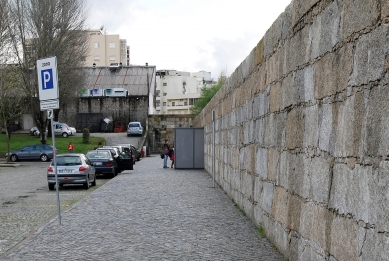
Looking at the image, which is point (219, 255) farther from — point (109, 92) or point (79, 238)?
point (109, 92)

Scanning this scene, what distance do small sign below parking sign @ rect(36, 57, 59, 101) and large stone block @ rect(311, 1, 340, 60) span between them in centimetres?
680

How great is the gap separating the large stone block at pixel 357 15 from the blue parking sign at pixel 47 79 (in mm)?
7838

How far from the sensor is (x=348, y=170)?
4520 millimetres

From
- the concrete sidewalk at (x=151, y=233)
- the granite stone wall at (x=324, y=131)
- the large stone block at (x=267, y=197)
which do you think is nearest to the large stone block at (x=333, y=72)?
the granite stone wall at (x=324, y=131)

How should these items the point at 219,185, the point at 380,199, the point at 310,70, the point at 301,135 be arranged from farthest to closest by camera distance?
the point at 219,185, the point at 301,135, the point at 310,70, the point at 380,199

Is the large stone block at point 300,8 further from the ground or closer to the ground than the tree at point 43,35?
closer to the ground

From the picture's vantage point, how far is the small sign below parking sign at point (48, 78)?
11.4 m

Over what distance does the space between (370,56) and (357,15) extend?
0.45m

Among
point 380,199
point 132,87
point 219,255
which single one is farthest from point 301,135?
point 132,87

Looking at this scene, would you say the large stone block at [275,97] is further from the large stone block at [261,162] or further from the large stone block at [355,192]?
the large stone block at [355,192]

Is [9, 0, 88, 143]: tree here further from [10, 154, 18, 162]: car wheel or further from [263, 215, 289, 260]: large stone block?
[263, 215, 289, 260]: large stone block

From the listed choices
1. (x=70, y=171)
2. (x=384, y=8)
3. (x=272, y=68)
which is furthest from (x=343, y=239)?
(x=70, y=171)

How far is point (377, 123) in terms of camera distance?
3822 mm

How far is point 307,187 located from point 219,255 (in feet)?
6.52
